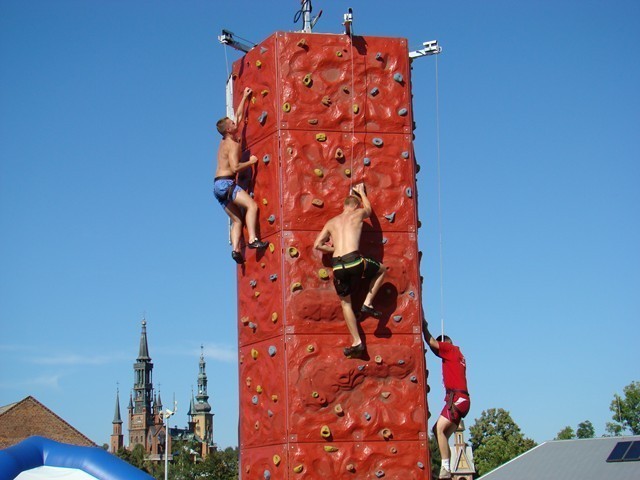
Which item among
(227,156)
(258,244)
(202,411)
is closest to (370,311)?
(258,244)

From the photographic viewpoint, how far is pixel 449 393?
46.7 ft

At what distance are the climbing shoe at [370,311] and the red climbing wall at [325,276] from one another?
16 centimetres

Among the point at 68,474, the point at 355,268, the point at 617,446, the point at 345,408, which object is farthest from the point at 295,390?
the point at 617,446

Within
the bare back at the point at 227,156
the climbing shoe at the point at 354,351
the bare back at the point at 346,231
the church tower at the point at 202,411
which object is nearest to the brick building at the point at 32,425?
the bare back at the point at 227,156

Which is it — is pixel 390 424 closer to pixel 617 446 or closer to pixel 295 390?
pixel 295 390

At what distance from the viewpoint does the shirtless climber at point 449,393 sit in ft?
46.1

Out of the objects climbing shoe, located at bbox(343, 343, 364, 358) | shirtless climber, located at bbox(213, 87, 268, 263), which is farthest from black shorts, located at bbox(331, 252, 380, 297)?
shirtless climber, located at bbox(213, 87, 268, 263)

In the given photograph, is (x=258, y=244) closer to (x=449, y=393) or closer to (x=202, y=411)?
(x=449, y=393)

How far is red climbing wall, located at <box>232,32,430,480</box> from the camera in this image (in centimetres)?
1408

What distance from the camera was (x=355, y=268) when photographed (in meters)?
13.9

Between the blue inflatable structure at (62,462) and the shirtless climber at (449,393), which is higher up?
the shirtless climber at (449,393)

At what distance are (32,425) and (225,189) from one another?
42.2 meters

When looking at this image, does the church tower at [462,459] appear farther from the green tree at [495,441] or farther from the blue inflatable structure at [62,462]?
the blue inflatable structure at [62,462]

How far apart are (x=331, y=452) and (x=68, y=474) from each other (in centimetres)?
347
